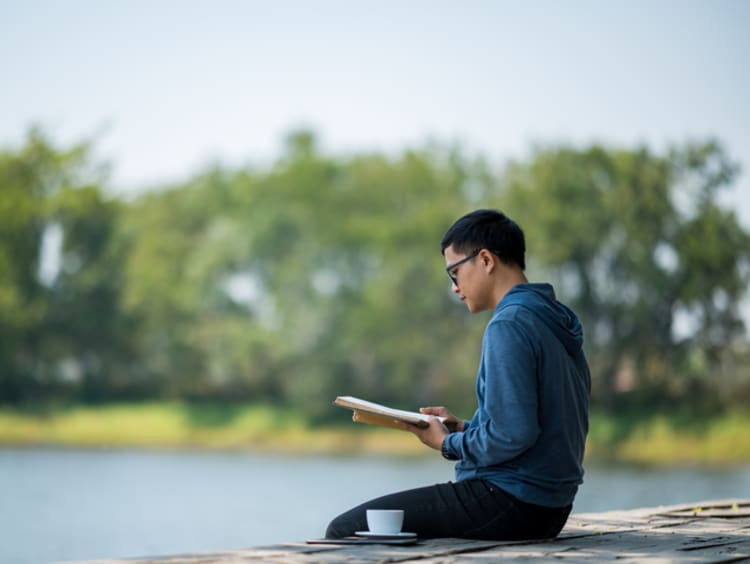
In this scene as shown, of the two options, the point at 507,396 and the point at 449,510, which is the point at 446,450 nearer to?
the point at 449,510

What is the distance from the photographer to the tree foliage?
28219 millimetres

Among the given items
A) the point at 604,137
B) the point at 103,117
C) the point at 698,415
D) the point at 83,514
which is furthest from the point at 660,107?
the point at 83,514

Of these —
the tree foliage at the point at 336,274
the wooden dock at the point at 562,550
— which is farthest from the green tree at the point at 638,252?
the wooden dock at the point at 562,550

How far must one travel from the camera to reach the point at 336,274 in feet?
108

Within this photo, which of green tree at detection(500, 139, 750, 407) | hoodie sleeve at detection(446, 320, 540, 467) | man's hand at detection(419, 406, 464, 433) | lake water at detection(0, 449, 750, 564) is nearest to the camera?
hoodie sleeve at detection(446, 320, 540, 467)

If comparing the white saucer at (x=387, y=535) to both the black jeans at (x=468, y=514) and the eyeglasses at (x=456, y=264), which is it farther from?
the eyeglasses at (x=456, y=264)

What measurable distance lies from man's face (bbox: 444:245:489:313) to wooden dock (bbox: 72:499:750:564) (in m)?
0.63

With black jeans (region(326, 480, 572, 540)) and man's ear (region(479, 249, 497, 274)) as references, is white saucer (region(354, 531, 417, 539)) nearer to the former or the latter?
black jeans (region(326, 480, 572, 540))

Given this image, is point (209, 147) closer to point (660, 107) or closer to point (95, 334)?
point (95, 334)

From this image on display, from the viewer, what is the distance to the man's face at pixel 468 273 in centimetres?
294

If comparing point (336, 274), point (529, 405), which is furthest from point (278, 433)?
point (529, 405)

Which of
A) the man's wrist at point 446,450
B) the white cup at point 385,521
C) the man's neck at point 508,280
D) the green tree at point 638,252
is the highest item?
the green tree at point 638,252

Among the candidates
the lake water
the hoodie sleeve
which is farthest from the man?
the lake water

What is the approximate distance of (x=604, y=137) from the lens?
97.8 ft
